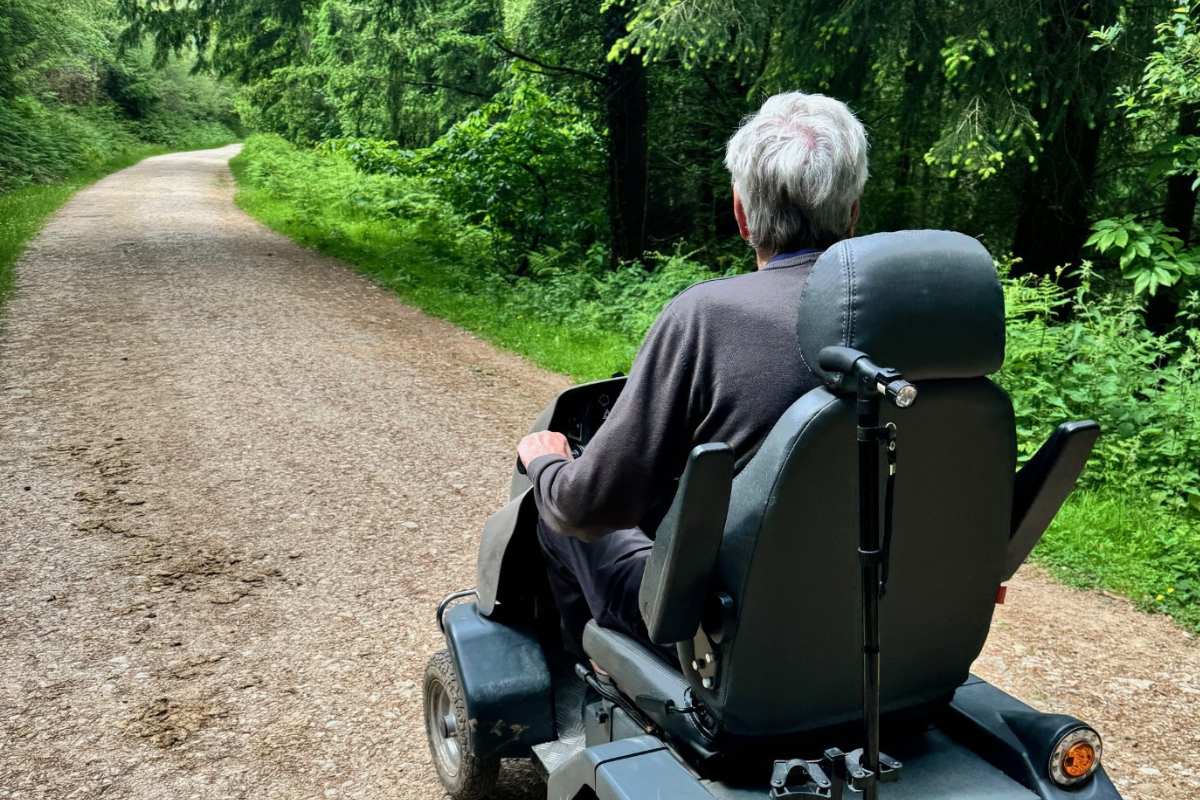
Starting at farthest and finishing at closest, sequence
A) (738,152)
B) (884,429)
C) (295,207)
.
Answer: (295,207) → (738,152) → (884,429)

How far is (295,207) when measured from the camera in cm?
1791

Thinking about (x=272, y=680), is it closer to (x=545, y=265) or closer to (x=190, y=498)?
(x=190, y=498)

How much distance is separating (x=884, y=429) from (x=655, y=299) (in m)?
8.67

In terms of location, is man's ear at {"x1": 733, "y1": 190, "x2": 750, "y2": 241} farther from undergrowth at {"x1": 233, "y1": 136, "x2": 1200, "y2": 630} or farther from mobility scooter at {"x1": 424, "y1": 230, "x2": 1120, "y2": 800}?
undergrowth at {"x1": 233, "y1": 136, "x2": 1200, "y2": 630}

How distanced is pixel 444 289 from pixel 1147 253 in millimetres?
7138

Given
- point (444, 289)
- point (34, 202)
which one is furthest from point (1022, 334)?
point (34, 202)

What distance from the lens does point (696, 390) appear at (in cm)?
195

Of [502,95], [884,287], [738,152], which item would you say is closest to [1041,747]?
[884,287]

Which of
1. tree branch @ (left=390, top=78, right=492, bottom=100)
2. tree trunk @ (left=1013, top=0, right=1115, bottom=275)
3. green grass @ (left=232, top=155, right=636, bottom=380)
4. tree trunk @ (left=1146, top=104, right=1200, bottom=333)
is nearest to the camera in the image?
tree trunk @ (left=1013, top=0, right=1115, bottom=275)

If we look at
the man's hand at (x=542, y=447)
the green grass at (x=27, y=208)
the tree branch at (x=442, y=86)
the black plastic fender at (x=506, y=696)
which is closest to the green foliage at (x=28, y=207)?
the green grass at (x=27, y=208)

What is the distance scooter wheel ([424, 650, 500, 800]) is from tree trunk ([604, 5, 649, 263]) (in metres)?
10.2

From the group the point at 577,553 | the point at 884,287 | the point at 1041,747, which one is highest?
the point at 884,287

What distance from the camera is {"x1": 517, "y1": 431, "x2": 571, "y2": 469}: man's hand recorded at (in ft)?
7.77

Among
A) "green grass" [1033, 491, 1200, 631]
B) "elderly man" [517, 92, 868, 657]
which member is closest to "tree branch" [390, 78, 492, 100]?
"green grass" [1033, 491, 1200, 631]
